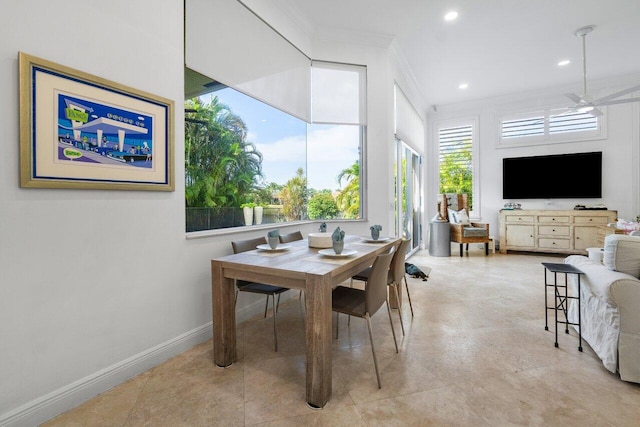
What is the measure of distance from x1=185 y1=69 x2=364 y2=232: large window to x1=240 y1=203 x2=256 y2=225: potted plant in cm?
1

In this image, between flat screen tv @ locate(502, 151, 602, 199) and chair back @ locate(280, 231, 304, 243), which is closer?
chair back @ locate(280, 231, 304, 243)

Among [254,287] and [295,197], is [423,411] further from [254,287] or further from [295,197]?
[295,197]

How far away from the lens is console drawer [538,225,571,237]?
217 inches

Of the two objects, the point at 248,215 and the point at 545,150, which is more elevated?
the point at 545,150

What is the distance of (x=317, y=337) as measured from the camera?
5.21 ft

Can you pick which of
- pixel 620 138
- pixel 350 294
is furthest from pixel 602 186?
pixel 350 294

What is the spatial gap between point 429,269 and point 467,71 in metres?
3.54

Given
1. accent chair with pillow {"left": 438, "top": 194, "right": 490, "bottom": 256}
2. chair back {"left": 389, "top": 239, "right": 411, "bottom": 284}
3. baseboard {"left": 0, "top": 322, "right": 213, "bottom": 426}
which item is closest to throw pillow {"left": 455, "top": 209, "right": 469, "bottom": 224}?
accent chair with pillow {"left": 438, "top": 194, "right": 490, "bottom": 256}

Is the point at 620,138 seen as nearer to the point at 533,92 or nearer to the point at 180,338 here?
the point at 533,92

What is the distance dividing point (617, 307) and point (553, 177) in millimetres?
5267

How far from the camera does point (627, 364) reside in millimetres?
1735

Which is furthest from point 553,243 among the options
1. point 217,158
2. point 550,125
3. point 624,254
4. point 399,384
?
point 217,158

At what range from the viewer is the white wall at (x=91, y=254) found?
140cm

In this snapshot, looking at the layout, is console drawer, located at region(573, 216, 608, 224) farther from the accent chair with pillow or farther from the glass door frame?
the glass door frame
